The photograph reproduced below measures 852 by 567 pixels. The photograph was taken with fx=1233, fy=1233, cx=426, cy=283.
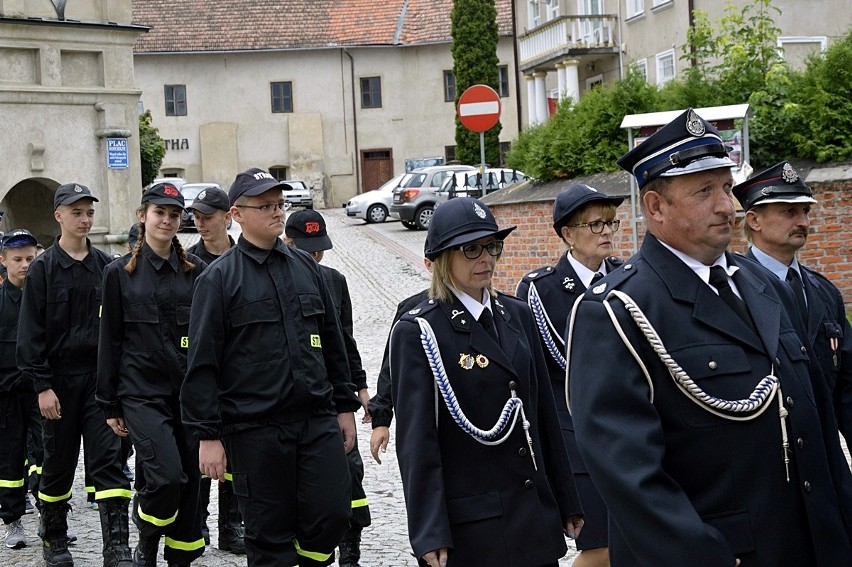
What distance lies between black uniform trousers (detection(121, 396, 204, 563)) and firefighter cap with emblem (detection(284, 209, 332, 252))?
1.57 meters

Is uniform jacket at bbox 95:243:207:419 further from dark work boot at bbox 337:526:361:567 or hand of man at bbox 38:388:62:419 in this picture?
dark work boot at bbox 337:526:361:567

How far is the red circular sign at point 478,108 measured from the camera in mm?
17688

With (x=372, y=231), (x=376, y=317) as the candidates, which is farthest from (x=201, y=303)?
(x=372, y=231)

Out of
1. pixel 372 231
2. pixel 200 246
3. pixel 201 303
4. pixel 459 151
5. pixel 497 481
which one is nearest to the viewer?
pixel 497 481

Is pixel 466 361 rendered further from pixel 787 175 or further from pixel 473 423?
pixel 787 175

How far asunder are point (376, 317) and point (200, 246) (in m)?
11.0

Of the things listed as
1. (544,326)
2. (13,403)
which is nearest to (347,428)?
(544,326)

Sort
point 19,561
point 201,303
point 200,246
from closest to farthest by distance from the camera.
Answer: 1. point 201,303
2. point 19,561
3. point 200,246

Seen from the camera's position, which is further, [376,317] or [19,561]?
[376,317]

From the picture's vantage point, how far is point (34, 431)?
970 centimetres

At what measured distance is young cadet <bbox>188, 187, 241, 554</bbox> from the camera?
830 cm

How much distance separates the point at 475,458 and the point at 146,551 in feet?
10.6

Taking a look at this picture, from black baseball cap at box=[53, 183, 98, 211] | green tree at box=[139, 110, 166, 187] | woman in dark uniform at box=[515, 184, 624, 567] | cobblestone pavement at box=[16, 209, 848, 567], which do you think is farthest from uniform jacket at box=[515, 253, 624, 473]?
green tree at box=[139, 110, 166, 187]

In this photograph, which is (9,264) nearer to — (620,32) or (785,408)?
(785,408)
